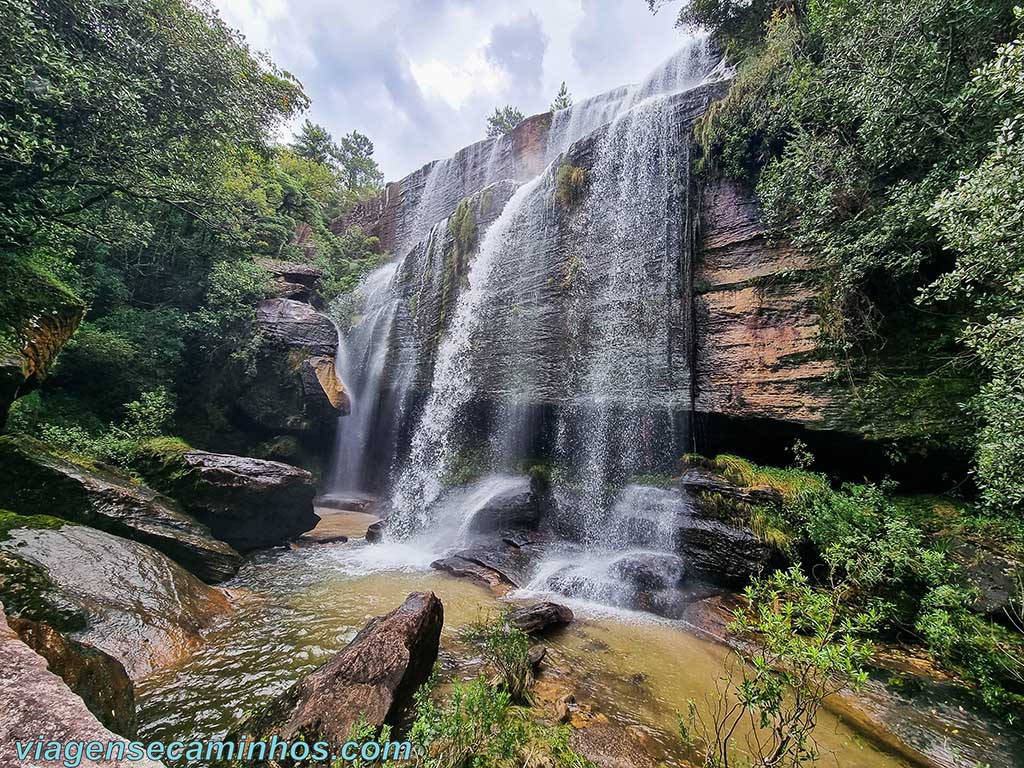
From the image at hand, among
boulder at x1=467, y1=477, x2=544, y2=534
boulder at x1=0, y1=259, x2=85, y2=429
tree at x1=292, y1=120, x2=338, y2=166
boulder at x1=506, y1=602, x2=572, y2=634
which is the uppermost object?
tree at x1=292, y1=120, x2=338, y2=166

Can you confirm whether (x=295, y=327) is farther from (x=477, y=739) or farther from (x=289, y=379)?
(x=477, y=739)

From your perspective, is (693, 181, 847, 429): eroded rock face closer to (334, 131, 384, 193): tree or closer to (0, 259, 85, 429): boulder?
(0, 259, 85, 429): boulder

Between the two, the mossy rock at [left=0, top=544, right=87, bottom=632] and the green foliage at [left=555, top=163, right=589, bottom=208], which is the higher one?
the green foliage at [left=555, top=163, right=589, bottom=208]

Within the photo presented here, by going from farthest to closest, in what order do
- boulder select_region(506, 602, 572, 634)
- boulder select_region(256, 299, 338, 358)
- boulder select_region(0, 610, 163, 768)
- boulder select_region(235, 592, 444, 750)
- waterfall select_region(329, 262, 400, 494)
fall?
1. waterfall select_region(329, 262, 400, 494)
2. boulder select_region(256, 299, 338, 358)
3. boulder select_region(506, 602, 572, 634)
4. boulder select_region(235, 592, 444, 750)
5. boulder select_region(0, 610, 163, 768)

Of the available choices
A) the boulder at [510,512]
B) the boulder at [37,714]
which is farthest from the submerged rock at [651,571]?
the boulder at [37,714]

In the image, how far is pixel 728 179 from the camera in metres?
10.1

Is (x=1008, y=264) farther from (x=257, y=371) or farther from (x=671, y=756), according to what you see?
(x=257, y=371)

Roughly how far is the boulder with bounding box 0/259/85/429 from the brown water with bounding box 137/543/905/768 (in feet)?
13.0

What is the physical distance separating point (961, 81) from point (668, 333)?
19.2 feet

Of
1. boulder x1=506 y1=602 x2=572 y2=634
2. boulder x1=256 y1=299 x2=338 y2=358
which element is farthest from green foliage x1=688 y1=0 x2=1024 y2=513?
boulder x1=256 y1=299 x2=338 y2=358

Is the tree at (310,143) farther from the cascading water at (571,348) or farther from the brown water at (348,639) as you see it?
the brown water at (348,639)

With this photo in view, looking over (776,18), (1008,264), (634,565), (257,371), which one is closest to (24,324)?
(257,371)

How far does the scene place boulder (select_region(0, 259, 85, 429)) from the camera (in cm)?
510

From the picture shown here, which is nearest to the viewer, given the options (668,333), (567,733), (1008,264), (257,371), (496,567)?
(567,733)
